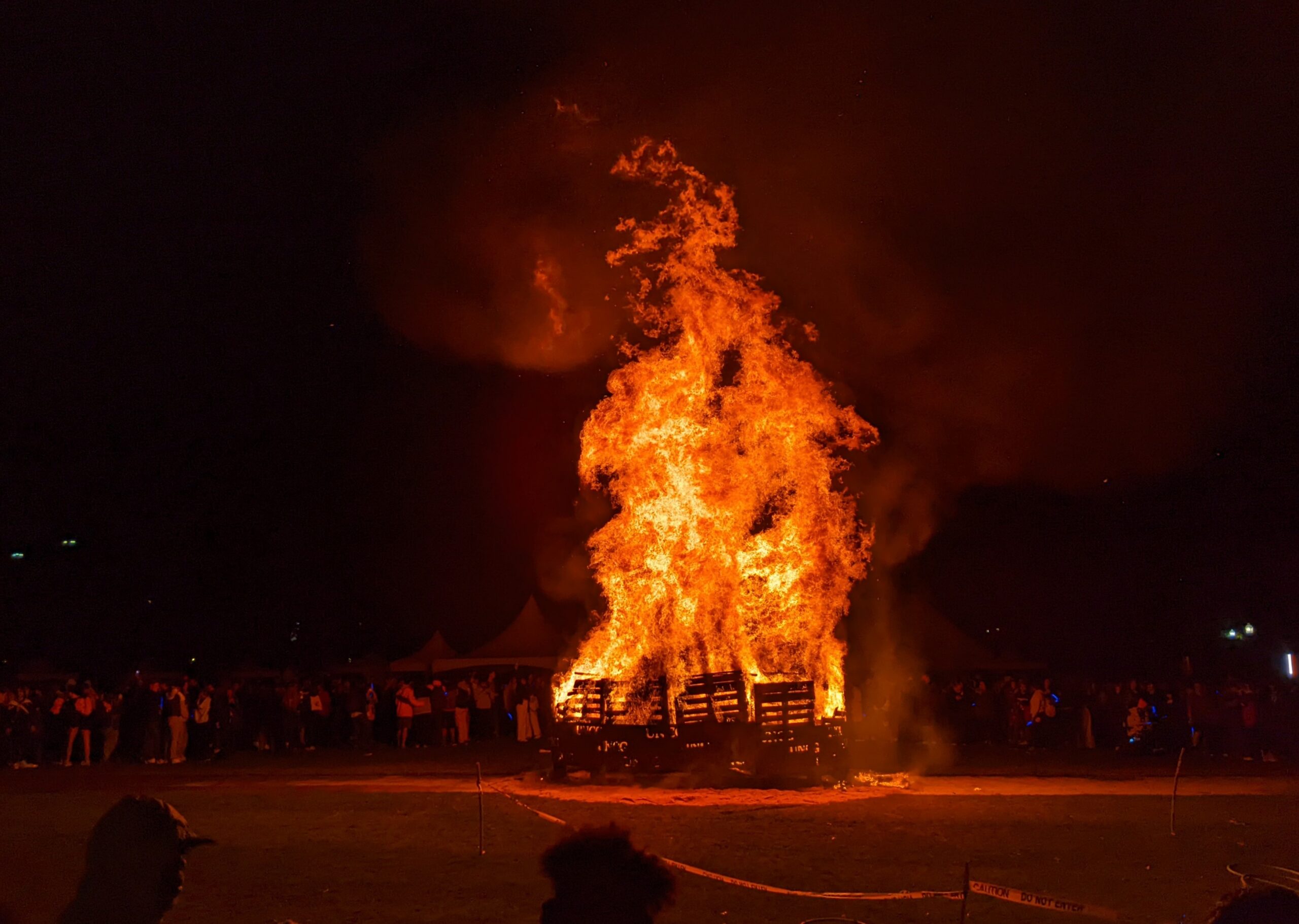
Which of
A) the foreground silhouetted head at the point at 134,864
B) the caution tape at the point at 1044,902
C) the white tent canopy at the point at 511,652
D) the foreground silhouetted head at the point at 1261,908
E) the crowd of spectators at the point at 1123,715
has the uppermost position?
the white tent canopy at the point at 511,652

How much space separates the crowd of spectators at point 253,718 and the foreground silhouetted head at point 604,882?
18987 millimetres

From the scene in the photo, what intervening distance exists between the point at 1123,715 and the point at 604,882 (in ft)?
69.8

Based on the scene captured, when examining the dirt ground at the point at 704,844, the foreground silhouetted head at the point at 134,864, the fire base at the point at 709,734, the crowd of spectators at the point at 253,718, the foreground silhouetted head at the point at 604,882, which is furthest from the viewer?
the crowd of spectators at the point at 253,718

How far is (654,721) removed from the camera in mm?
16203

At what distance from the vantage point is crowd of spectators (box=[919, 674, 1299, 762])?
64.6 feet

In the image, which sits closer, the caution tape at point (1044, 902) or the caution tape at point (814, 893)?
the caution tape at point (1044, 902)

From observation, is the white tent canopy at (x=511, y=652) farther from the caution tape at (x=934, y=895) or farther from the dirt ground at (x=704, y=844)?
the caution tape at (x=934, y=895)

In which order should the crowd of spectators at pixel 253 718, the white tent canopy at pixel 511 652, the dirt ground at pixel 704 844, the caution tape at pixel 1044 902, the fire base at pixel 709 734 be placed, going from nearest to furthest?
the caution tape at pixel 1044 902 → the dirt ground at pixel 704 844 → the fire base at pixel 709 734 → the crowd of spectators at pixel 253 718 → the white tent canopy at pixel 511 652

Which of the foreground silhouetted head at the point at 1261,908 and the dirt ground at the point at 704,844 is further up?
the foreground silhouetted head at the point at 1261,908

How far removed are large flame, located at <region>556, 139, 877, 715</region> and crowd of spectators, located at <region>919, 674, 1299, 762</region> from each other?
598 centimetres

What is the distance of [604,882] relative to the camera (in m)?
2.92

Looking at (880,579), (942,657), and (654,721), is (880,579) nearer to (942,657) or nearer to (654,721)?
(942,657)

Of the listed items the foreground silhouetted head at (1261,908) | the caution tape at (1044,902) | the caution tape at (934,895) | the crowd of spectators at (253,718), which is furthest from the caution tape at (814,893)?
the crowd of spectators at (253,718)

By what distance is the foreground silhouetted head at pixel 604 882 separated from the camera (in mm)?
2900
